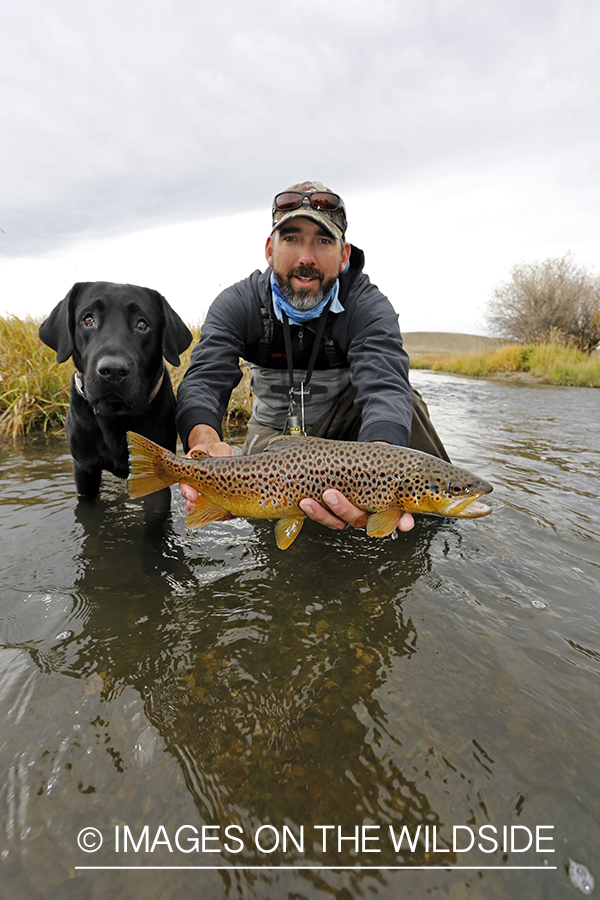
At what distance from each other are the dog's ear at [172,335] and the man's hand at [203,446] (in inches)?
22.4

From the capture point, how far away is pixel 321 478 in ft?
9.27

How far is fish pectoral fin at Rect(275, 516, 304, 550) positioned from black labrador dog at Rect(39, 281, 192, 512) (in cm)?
128

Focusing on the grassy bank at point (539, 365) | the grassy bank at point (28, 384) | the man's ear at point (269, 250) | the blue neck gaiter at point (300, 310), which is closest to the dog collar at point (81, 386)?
the blue neck gaiter at point (300, 310)

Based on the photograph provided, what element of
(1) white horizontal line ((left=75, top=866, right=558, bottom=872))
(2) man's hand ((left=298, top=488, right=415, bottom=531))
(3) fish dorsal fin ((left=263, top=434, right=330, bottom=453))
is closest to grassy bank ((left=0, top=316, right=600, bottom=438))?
(3) fish dorsal fin ((left=263, top=434, right=330, bottom=453))

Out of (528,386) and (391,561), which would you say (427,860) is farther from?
(528,386)

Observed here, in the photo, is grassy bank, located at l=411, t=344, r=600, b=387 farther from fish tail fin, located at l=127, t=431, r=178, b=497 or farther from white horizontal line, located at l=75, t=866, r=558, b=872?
white horizontal line, located at l=75, t=866, r=558, b=872

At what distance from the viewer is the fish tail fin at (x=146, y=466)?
2.79 metres

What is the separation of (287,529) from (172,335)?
6.13 feet

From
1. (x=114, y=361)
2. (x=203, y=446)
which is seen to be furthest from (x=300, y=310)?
(x=114, y=361)

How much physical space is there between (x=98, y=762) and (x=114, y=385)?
2.12m

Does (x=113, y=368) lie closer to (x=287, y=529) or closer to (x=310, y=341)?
(x=287, y=529)

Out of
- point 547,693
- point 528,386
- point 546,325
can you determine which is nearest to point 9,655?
point 547,693

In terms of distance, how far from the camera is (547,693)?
221cm

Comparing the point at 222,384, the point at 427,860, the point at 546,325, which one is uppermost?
the point at 546,325
